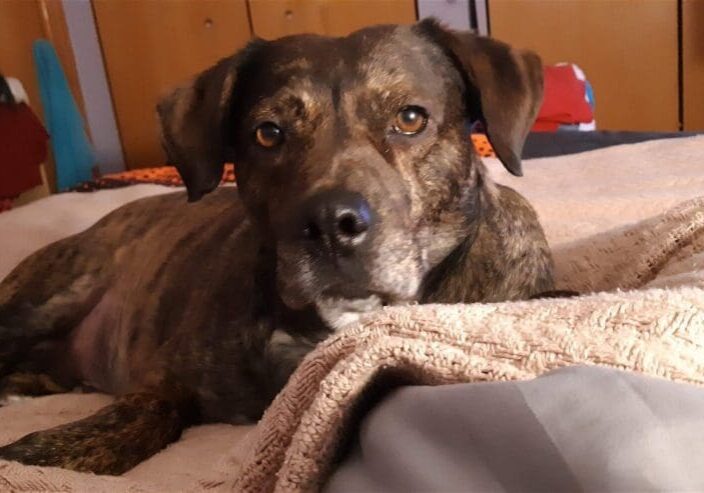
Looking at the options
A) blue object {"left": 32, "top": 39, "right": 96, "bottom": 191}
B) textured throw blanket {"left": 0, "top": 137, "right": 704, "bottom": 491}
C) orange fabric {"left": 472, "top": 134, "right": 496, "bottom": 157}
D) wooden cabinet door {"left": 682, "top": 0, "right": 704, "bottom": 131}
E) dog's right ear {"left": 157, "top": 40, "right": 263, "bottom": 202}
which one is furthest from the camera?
blue object {"left": 32, "top": 39, "right": 96, "bottom": 191}

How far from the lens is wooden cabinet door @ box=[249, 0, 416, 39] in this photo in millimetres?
4676

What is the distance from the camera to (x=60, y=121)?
486 centimetres

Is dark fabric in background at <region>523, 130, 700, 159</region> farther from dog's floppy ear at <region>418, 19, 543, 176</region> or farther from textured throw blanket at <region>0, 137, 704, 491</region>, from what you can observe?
textured throw blanket at <region>0, 137, 704, 491</region>

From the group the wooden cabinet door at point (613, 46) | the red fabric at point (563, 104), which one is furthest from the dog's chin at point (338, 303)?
the wooden cabinet door at point (613, 46)

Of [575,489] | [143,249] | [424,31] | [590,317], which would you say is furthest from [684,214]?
[143,249]

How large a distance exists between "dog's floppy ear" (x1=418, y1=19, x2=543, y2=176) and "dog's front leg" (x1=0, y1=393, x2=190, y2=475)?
2.44 ft

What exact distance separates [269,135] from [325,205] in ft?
1.01

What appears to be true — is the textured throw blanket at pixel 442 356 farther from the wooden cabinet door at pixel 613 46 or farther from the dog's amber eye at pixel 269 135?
the wooden cabinet door at pixel 613 46

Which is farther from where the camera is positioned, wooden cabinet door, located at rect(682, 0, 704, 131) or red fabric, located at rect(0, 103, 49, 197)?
wooden cabinet door, located at rect(682, 0, 704, 131)

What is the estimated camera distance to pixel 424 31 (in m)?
1.56

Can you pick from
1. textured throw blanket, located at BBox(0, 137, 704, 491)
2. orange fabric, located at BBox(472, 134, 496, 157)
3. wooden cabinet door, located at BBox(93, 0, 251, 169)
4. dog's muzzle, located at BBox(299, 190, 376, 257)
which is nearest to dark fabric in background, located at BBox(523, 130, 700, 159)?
orange fabric, located at BBox(472, 134, 496, 157)

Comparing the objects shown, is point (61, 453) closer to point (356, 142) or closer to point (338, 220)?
point (338, 220)

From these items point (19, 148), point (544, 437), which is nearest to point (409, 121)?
point (544, 437)

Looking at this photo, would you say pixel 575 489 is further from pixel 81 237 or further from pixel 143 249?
pixel 81 237
